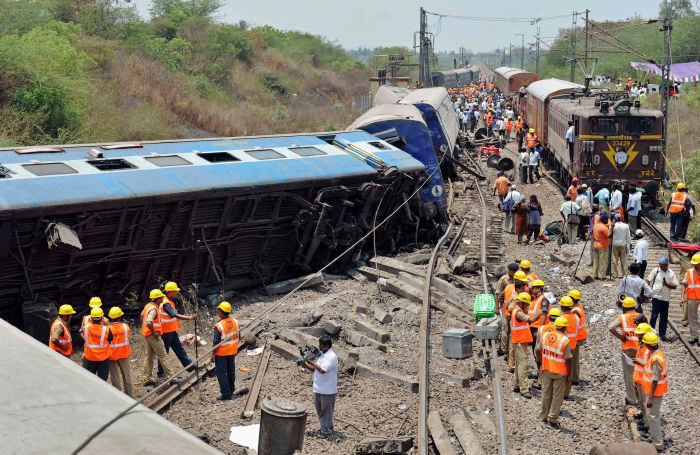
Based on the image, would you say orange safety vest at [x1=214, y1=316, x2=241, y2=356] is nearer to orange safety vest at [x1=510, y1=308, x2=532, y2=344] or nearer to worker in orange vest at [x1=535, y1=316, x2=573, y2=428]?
orange safety vest at [x1=510, y1=308, x2=532, y2=344]

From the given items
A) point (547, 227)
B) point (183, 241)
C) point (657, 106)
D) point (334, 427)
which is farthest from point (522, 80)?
point (334, 427)

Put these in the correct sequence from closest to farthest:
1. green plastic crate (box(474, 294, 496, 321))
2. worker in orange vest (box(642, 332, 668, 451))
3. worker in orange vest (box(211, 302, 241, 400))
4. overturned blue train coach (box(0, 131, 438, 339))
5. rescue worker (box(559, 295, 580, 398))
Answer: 1. worker in orange vest (box(642, 332, 668, 451))
2. worker in orange vest (box(211, 302, 241, 400))
3. rescue worker (box(559, 295, 580, 398))
4. overturned blue train coach (box(0, 131, 438, 339))
5. green plastic crate (box(474, 294, 496, 321))

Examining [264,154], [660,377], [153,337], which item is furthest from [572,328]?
[264,154]

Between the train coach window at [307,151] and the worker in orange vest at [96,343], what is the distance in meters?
7.50

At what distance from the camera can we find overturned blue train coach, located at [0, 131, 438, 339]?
12.6m

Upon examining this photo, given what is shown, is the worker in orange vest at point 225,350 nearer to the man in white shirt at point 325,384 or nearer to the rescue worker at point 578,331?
the man in white shirt at point 325,384

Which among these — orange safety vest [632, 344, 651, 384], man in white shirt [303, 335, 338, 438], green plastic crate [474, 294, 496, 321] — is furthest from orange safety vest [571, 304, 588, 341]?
man in white shirt [303, 335, 338, 438]

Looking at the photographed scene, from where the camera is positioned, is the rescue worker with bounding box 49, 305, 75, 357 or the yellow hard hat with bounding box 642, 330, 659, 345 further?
the rescue worker with bounding box 49, 305, 75, 357

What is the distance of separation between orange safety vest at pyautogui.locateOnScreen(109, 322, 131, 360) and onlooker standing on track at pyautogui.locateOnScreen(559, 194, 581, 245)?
1130 centimetres

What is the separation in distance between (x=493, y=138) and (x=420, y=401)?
31.2 meters

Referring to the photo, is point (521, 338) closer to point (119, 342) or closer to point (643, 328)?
point (643, 328)

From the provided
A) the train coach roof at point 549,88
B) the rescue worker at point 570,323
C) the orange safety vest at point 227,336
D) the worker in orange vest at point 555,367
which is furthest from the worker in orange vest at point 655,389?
the train coach roof at point 549,88

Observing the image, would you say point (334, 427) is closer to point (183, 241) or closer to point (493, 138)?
point (183, 241)

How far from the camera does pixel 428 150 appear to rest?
20.8 m
